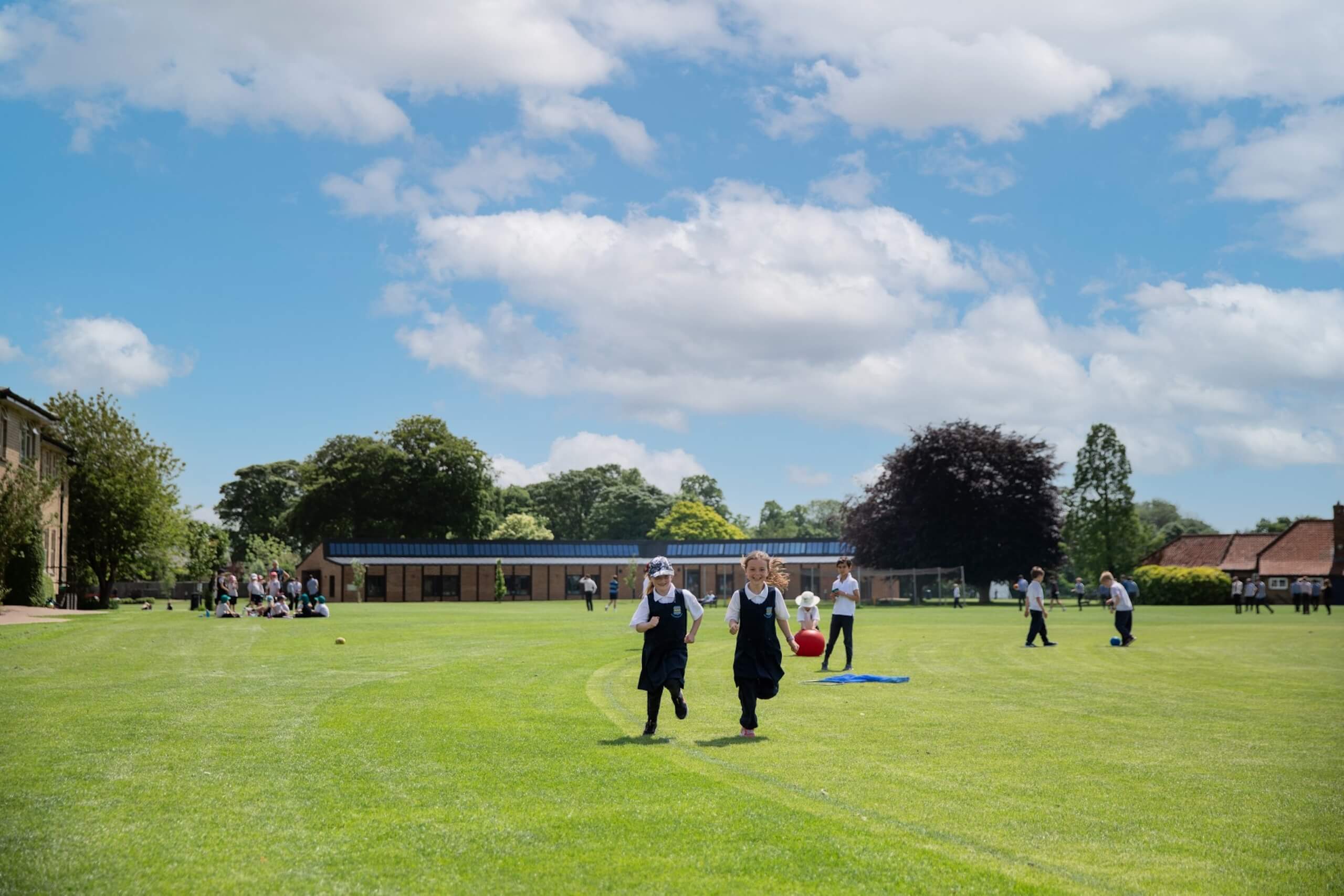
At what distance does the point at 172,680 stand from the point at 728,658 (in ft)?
36.6

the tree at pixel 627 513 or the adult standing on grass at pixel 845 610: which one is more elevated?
the tree at pixel 627 513

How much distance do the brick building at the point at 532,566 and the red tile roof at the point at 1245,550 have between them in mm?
28494

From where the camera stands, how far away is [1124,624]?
28.5 metres

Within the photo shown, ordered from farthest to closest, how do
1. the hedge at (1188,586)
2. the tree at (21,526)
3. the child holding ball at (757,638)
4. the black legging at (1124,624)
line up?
1. the hedge at (1188,586)
2. the tree at (21,526)
3. the black legging at (1124,624)
4. the child holding ball at (757,638)

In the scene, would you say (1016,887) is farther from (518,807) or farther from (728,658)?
(728,658)

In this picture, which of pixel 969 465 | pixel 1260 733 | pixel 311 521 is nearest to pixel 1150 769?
pixel 1260 733

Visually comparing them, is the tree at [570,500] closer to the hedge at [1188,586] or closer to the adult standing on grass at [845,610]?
the hedge at [1188,586]

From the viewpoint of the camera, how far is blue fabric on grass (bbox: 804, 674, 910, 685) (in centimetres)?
1811

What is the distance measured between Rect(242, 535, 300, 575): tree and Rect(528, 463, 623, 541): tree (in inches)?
1545

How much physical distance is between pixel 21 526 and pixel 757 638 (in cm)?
3691

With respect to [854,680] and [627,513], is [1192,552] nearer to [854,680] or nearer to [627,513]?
[627,513]

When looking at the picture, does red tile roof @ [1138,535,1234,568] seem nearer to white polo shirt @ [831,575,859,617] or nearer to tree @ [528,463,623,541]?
tree @ [528,463,623,541]

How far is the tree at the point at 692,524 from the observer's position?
123m

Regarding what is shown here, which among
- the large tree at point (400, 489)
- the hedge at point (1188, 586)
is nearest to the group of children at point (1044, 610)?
the hedge at point (1188, 586)
